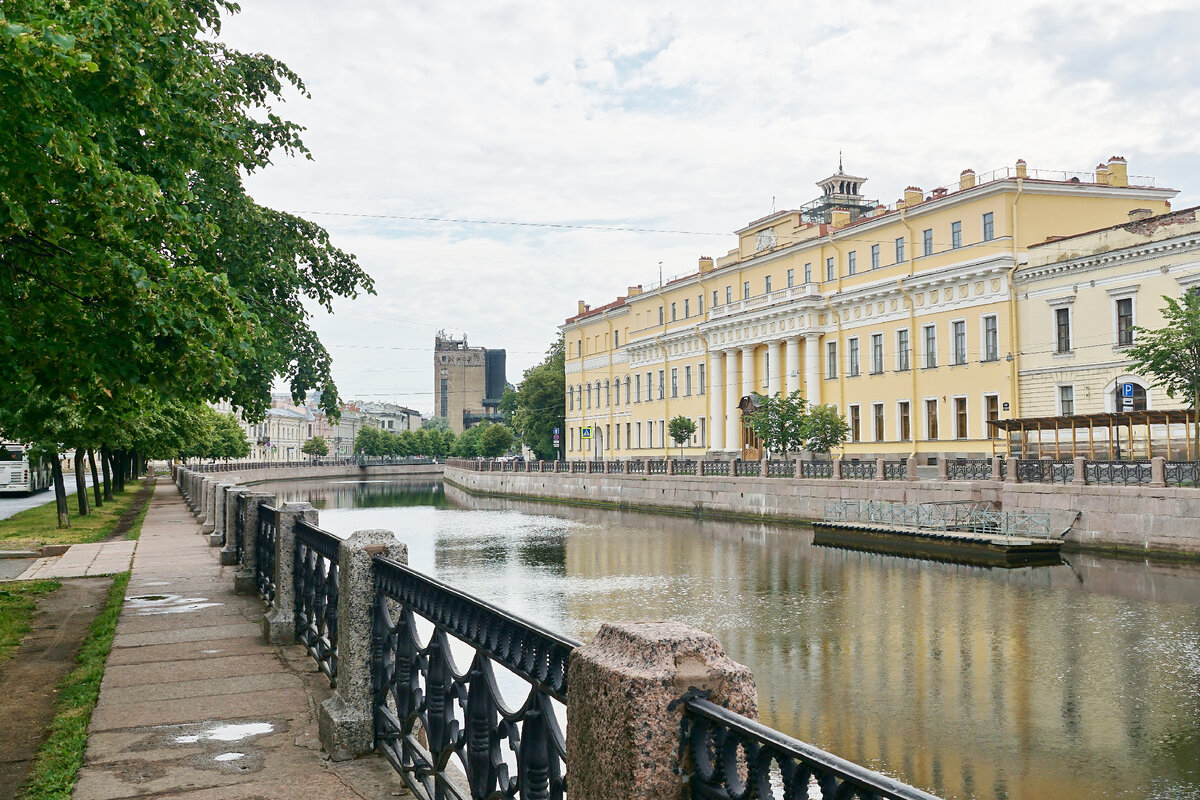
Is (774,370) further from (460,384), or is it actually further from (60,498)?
(460,384)

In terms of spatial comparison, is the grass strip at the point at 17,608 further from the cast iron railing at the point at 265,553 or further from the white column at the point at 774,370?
the white column at the point at 774,370

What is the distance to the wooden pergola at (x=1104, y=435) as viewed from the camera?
2700cm

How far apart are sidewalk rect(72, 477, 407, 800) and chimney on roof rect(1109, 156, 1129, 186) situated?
4038 centimetres

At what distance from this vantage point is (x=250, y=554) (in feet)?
36.9

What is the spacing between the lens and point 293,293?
45.1ft

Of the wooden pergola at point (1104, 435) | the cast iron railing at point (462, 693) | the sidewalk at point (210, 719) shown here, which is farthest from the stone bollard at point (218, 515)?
the wooden pergola at point (1104, 435)

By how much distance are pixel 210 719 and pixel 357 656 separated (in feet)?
4.67

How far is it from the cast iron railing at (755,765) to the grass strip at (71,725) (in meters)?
3.64

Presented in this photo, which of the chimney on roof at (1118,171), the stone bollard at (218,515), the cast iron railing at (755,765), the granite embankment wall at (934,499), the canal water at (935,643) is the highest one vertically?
the chimney on roof at (1118,171)

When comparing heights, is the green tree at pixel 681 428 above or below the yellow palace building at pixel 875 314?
below

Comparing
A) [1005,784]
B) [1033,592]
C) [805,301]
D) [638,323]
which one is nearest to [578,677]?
[1005,784]

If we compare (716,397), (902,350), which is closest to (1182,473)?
(902,350)

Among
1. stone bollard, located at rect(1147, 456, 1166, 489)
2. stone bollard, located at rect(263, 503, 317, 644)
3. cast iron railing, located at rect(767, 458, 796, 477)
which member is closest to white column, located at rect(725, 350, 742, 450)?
cast iron railing, located at rect(767, 458, 796, 477)

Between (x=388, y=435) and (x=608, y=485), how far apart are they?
99.9 meters
